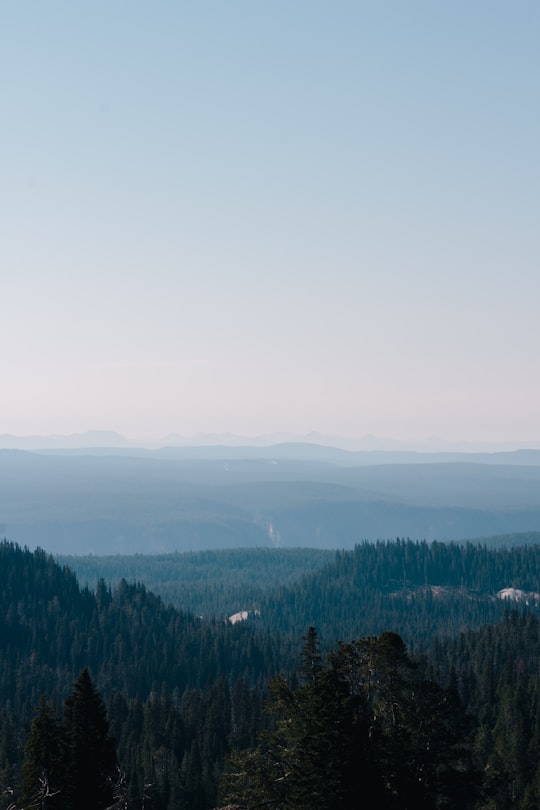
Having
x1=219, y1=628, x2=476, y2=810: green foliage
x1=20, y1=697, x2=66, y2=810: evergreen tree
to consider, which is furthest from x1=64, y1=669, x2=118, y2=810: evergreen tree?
x1=219, y1=628, x2=476, y2=810: green foliage

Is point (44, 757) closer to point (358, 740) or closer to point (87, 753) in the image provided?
point (87, 753)

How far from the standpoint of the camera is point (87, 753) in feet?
162

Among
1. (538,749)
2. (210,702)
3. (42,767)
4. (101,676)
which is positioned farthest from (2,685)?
(42,767)

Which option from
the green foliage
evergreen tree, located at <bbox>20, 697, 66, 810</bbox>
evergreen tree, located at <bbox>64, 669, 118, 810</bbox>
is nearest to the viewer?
the green foliage

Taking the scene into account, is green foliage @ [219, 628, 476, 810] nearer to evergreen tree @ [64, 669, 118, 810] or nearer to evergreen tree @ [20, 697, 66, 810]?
evergreen tree @ [64, 669, 118, 810]

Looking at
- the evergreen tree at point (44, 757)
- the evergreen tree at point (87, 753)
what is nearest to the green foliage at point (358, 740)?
the evergreen tree at point (87, 753)

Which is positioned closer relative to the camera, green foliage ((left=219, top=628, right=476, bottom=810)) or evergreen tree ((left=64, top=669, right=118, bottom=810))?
green foliage ((left=219, top=628, right=476, bottom=810))

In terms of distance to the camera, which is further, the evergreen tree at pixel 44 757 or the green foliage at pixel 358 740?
the evergreen tree at pixel 44 757

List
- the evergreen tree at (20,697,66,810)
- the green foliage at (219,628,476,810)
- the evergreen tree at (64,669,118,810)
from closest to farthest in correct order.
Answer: the green foliage at (219,628,476,810)
the evergreen tree at (20,697,66,810)
the evergreen tree at (64,669,118,810)

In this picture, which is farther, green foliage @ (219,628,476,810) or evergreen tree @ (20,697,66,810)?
evergreen tree @ (20,697,66,810)

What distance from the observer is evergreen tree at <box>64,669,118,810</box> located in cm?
4875

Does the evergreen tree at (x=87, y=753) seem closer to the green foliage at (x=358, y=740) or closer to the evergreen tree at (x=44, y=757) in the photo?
the evergreen tree at (x=44, y=757)

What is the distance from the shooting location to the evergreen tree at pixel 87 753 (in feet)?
160

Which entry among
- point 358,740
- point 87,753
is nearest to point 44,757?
point 87,753
